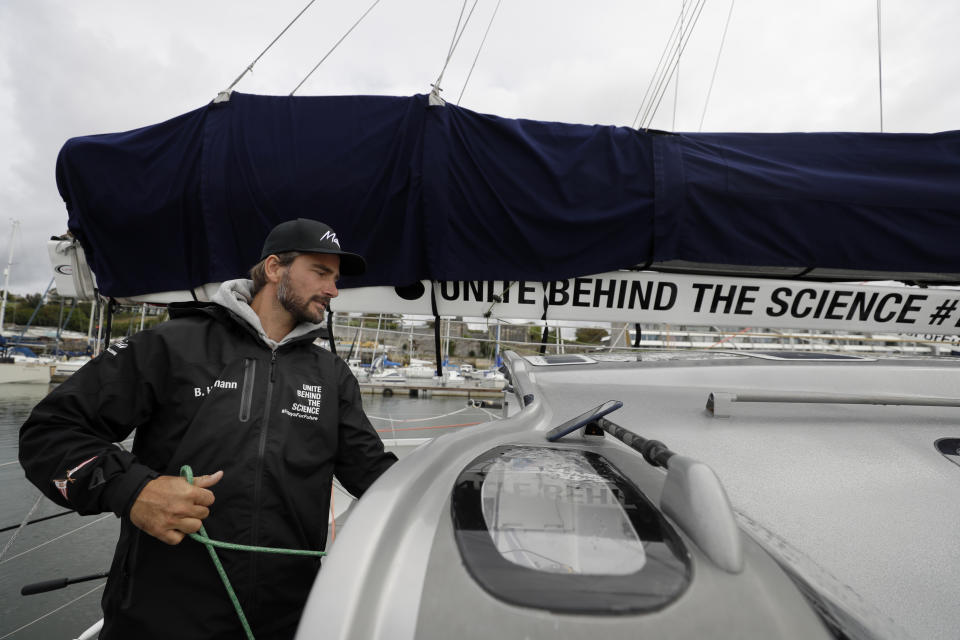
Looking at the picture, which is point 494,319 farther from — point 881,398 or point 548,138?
point 881,398

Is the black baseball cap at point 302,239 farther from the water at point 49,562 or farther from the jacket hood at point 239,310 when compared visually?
the water at point 49,562

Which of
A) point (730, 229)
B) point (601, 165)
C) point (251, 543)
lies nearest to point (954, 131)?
point (730, 229)

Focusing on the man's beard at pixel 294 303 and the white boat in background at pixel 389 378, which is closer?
the man's beard at pixel 294 303

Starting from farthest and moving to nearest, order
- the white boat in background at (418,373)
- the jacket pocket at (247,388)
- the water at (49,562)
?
1. the white boat in background at (418,373)
2. the water at (49,562)
3. the jacket pocket at (247,388)

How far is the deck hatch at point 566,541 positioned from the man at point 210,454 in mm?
760

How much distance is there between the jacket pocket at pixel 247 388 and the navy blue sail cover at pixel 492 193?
0.93 metres

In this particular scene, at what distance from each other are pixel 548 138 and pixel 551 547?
2.08m

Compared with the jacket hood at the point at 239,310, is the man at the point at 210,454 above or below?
below

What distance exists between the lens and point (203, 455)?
130 cm

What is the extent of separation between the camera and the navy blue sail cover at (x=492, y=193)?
2.14 meters

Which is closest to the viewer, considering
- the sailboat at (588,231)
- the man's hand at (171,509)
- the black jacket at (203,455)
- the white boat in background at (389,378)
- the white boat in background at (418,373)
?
the man's hand at (171,509)

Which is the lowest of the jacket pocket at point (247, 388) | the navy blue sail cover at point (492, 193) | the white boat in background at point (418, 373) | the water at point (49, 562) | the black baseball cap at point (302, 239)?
the water at point (49, 562)

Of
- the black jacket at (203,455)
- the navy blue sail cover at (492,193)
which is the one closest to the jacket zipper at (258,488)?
the black jacket at (203,455)

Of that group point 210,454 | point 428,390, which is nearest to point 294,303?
point 210,454
